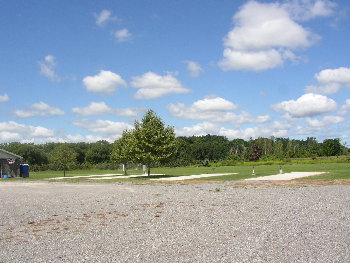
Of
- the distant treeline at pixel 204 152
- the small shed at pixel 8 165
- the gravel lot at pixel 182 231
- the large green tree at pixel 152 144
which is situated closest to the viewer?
the gravel lot at pixel 182 231

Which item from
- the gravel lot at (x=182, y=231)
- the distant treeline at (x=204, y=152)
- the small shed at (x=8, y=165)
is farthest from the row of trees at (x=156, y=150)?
the gravel lot at (x=182, y=231)

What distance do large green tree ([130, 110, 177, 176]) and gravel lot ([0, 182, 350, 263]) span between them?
2310cm

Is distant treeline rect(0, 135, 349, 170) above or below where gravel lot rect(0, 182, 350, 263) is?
above

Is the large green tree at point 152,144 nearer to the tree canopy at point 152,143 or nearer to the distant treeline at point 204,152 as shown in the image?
the tree canopy at point 152,143

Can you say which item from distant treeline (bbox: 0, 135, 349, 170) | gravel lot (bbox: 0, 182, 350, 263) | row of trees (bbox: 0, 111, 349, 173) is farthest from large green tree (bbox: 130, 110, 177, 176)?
distant treeline (bbox: 0, 135, 349, 170)

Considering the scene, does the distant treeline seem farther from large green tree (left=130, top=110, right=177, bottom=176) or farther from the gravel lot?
the gravel lot

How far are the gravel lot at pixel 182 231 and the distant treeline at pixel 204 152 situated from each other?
210 feet

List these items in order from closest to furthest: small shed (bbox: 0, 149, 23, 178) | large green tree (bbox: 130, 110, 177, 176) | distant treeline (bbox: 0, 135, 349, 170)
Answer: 1. large green tree (bbox: 130, 110, 177, 176)
2. small shed (bbox: 0, 149, 23, 178)
3. distant treeline (bbox: 0, 135, 349, 170)

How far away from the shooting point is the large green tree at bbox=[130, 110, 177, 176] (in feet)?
130

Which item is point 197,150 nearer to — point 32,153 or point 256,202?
point 32,153

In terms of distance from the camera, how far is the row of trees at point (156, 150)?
39969 mm

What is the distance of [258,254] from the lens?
769cm

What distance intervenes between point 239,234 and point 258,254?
1961mm

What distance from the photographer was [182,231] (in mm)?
10195
